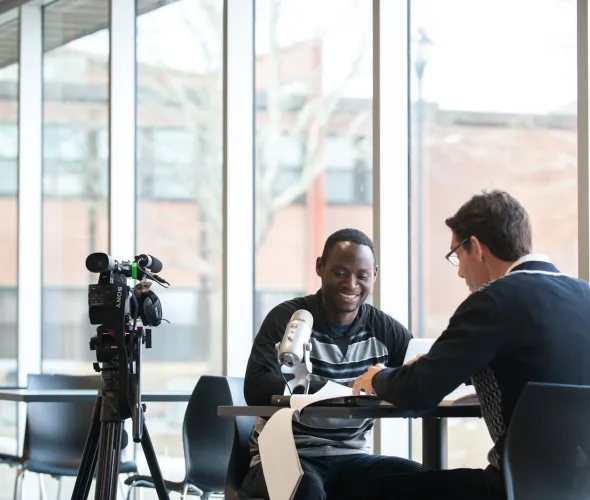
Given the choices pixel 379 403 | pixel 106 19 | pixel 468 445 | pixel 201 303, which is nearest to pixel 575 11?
pixel 468 445

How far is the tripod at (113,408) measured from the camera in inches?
128

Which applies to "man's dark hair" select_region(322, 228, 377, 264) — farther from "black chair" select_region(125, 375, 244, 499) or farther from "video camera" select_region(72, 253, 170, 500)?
"black chair" select_region(125, 375, 244, 499)

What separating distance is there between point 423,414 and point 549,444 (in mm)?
338

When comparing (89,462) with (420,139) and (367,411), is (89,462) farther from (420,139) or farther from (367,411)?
(420,139)

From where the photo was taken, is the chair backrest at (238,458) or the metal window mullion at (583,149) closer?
the chair backrest at (238,458)

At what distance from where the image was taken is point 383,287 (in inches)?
170

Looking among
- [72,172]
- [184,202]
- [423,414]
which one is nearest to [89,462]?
[423,414]

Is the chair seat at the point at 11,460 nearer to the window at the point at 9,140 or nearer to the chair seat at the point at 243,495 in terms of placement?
the chair seat at the point at 243,495

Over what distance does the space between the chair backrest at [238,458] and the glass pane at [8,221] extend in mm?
4004

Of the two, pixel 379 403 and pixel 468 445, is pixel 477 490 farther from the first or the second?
pixel 468 445

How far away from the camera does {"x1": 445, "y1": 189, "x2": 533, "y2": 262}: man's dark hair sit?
2291 millimetres

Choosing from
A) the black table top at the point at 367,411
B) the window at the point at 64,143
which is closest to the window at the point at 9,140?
the window at the point at 64,143

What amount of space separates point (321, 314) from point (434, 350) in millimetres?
774


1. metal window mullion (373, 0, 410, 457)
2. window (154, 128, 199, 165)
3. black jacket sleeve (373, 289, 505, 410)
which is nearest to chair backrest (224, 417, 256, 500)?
black jacket sleeve (373, 289, 505, 410)
